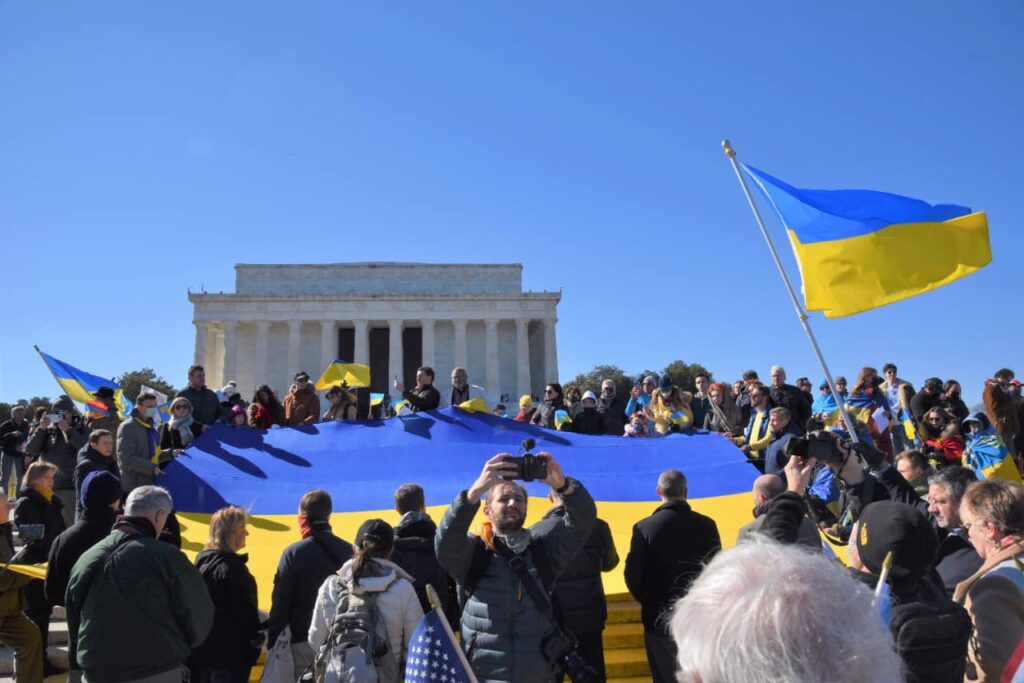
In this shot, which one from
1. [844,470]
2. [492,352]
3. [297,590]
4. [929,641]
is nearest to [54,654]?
[297,590]

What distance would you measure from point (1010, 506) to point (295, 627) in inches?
156

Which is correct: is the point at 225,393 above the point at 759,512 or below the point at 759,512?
above

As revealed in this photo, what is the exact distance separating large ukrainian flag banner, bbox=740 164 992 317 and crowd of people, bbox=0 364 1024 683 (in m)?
1.54

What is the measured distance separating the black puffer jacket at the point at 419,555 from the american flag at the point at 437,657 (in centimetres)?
130

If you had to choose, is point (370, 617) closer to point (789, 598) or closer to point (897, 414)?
point (789, 598)

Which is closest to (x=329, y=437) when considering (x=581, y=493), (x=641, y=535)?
(x=641, y=535)

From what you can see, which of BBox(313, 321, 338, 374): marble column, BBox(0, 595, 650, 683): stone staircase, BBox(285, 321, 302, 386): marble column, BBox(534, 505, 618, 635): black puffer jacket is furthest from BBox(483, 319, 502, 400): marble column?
BBox(534, 505, 618, 635): black puffer jacket

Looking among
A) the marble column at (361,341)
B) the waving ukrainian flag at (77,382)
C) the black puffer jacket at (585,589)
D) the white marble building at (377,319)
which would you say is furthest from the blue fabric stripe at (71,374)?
the marble column at (361,341)

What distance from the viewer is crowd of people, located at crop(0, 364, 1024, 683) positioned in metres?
1.42

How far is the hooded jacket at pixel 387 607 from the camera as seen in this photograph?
13.2 ft

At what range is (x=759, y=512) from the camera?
4.37 m

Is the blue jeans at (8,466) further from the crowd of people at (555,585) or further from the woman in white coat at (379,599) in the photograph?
the woman in white coat at (379,599)

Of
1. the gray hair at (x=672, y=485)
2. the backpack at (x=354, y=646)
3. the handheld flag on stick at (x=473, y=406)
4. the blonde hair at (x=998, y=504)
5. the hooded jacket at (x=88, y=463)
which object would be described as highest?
the handheld flag on stick at (x=473, y=406)

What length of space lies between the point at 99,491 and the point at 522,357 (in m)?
57.5
